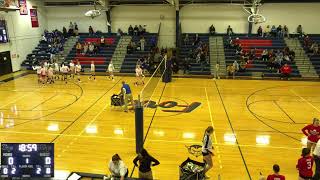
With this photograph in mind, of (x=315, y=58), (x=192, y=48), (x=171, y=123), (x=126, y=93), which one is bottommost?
(x=171, y=123)

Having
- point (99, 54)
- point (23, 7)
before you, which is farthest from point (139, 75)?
point (23, 7)

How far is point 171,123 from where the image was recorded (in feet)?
48.8

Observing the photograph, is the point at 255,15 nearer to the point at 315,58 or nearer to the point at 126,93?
the point at 126,93

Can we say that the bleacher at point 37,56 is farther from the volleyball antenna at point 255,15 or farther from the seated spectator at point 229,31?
the volleyball antenna at point 255,15

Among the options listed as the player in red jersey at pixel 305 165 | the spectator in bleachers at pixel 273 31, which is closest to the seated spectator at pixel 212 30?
the spectator in bleachers at pixel 273 31

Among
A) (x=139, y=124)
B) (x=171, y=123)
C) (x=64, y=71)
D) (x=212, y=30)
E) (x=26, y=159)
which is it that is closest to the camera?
(x=26, y=159)

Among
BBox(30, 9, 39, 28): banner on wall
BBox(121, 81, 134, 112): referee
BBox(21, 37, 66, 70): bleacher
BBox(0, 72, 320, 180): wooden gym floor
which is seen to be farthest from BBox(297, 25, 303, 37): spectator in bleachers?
BBox(30, 9, 39, 28): banner on wall

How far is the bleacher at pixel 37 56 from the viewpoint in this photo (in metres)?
30.1

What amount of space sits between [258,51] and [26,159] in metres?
25.7

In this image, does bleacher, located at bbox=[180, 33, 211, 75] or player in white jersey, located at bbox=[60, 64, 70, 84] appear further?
bleacher, located at bbox=[180, 33, 211, 75]

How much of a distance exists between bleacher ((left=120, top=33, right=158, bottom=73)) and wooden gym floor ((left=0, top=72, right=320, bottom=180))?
554 centimetres

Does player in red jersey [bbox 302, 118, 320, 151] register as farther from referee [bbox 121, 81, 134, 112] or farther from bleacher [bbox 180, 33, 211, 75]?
bleacher [bbox 180, 33, 211, 75]

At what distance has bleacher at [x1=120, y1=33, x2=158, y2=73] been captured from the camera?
94.5 feet

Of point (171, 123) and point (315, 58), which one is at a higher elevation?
point (315, 58)
